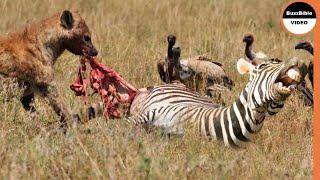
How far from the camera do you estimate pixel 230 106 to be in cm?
759

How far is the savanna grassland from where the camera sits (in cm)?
608

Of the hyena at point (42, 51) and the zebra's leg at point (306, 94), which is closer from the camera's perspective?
the hyena at point (42, 51)

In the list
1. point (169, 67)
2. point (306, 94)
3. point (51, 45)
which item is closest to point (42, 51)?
point (51, 45)

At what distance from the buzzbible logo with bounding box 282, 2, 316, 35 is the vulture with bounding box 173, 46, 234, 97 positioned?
1919 millimetres

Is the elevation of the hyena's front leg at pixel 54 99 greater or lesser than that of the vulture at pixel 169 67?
lesser

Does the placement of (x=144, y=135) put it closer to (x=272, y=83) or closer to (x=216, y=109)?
(x=216, y=109)

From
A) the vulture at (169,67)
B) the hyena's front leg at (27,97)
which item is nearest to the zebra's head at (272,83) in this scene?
the vulture at (169,67)

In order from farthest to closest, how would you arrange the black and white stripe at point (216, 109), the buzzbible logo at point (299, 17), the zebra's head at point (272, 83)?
the buzzbible logo at point (299, 17) < the black and white stripe at point (216, 109) < the zebra's head at point (272, 83)

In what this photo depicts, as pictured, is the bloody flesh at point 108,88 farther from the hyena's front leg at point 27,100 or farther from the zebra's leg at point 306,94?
the zebra's leg at point 306,94

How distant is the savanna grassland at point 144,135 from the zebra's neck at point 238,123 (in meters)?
0.12

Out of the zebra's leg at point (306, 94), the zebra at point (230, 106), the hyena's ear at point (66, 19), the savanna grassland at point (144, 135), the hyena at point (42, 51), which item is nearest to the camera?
the savanna grassland at point (144, 135)

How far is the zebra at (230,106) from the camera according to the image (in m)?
6.80

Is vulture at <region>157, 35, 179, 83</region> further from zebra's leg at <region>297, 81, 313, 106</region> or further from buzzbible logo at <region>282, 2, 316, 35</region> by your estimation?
buzzbible logo at <region>282, 2, 316, 35</region>

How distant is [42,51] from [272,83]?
2879 mm
